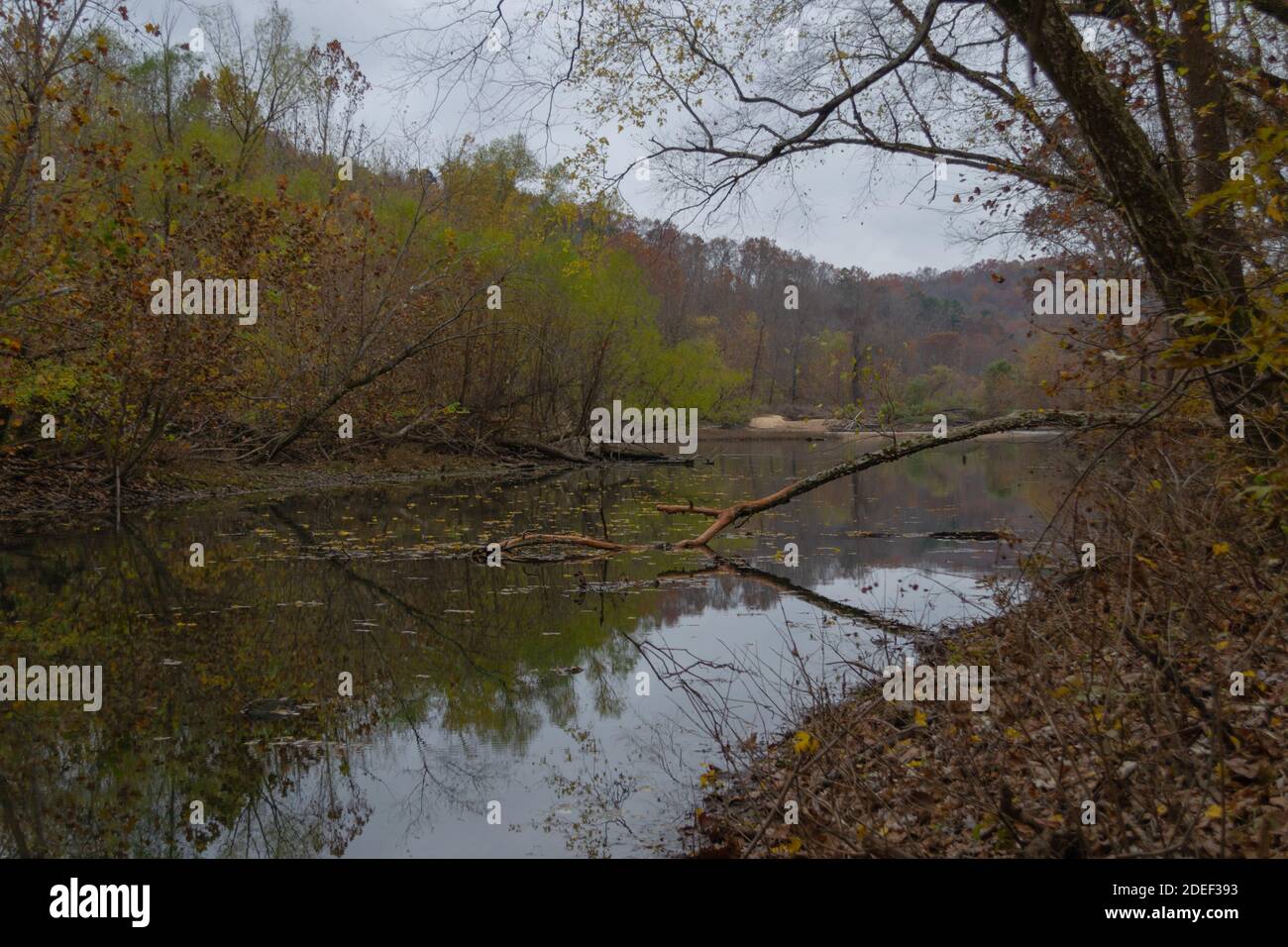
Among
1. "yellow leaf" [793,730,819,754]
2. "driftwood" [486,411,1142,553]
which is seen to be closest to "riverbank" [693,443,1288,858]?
"yellow leaf" [793,730,819,754]

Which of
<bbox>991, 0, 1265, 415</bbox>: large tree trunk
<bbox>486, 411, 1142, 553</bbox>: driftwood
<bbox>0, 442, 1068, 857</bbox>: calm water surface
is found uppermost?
<bbox>991, 0, 1265, 415</bbox>: large tree trunk

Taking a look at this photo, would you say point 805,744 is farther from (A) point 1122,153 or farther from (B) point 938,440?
(A) point 1122,153

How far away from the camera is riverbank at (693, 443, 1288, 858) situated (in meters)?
3.66

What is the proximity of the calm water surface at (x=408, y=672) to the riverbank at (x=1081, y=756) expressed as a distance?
644mm

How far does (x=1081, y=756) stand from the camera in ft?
15.1

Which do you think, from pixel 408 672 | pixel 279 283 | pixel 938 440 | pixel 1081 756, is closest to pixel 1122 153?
pixel 938 440

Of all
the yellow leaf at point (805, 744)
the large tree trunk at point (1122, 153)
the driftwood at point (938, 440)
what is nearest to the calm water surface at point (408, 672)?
the yellow leaf at point (805, 744)

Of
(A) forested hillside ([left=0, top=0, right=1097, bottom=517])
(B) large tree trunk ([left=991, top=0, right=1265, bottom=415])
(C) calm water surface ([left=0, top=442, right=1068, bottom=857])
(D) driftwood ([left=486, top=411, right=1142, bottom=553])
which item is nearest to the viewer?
(C) calm water surface ([left=0, top=442, right=1068, bottom=857])

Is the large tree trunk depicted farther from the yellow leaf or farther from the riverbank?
the yellow leaf

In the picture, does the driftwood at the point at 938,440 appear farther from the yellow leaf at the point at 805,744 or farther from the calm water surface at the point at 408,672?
the yellow leaf at the point at 805,744

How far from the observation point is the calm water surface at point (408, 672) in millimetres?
5070

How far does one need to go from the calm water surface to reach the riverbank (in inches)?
25.4

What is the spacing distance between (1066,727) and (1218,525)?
3307 mm
